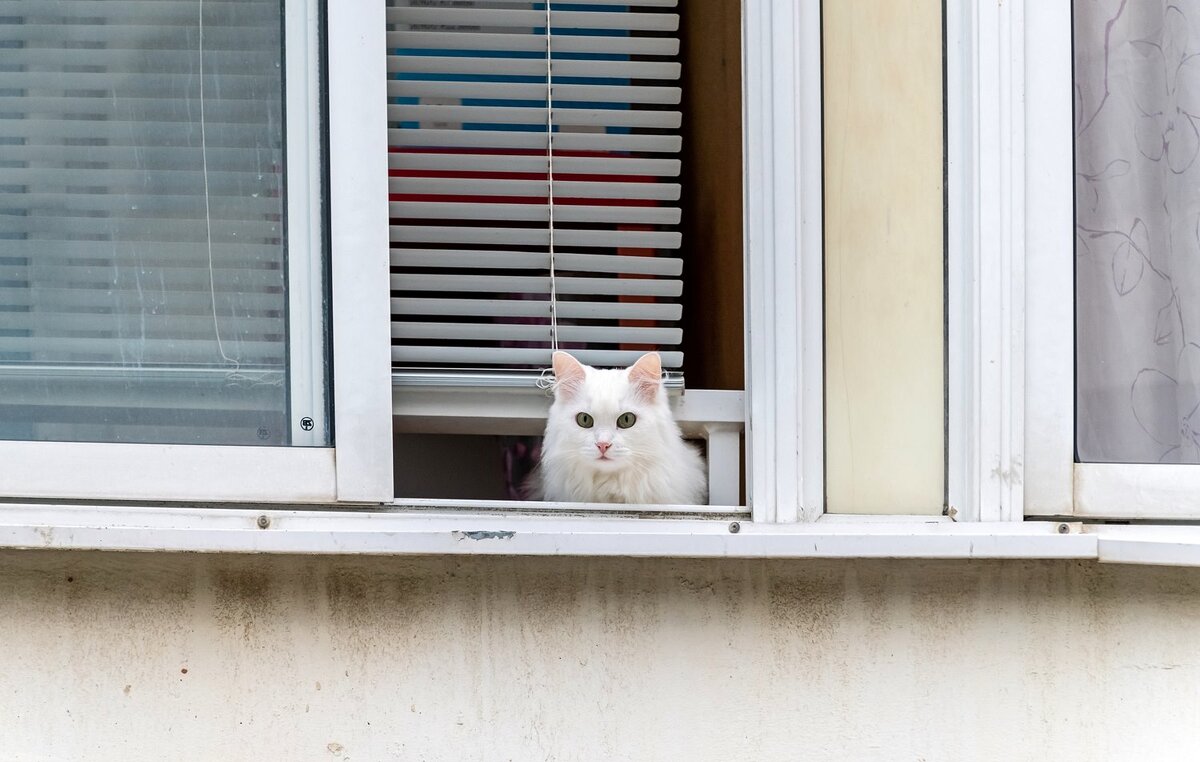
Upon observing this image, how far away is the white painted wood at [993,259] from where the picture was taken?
75.4 inches

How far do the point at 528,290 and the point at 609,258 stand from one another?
0.19 m

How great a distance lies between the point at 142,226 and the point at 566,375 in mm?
906

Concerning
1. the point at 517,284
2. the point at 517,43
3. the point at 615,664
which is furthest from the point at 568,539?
the point at 517,43

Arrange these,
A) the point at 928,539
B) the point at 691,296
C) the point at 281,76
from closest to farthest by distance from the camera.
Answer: the point at 928,539
the point at 281,76
the point at 691,296

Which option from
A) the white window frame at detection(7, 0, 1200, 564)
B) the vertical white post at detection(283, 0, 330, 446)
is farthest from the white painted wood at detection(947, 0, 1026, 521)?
the vertical white post at detection(283, 0, 330, 446)

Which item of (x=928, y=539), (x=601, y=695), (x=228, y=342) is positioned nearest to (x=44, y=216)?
(x=228, y=342)

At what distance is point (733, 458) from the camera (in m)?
2.18

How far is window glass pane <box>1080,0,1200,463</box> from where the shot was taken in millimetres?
1996

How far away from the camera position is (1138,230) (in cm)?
201

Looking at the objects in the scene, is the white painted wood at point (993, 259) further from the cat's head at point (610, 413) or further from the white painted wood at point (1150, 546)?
the cat's head at point (610, 413)

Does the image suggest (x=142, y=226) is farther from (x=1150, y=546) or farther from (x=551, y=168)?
(x=1150, y=546)

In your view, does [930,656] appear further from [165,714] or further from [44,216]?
[44,216]

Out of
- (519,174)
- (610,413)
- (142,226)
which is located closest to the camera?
(142,226)

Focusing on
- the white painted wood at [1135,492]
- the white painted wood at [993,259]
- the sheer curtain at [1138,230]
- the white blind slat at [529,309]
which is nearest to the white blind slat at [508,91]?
the white blind slat at [529,309]
